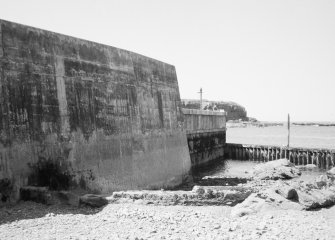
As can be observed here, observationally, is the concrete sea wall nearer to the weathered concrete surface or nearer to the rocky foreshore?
the weathered concrete surface

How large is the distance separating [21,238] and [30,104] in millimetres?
4850

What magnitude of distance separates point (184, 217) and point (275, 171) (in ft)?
52.4

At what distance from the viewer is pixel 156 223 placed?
8812 mm

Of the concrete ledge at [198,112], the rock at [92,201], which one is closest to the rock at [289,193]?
the rock at [92,201]

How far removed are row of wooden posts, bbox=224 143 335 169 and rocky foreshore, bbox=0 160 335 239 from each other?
2044 cm

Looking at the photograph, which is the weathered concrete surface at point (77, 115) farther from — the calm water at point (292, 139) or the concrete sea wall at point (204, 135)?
the calm water at point (292, 139)

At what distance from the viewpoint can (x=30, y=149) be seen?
1073 centimetres

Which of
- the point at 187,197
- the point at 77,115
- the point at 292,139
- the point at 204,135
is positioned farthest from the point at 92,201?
the point at 292,139

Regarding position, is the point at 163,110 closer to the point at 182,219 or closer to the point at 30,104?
the point at 30,104

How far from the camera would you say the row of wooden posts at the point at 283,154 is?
29812mm

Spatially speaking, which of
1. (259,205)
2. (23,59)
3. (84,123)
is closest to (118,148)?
(84,123)

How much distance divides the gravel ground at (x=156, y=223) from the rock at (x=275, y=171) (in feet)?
43.1

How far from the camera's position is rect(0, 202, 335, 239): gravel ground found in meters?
7.71

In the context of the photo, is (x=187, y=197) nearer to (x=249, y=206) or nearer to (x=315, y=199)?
(x=249, y=206)
